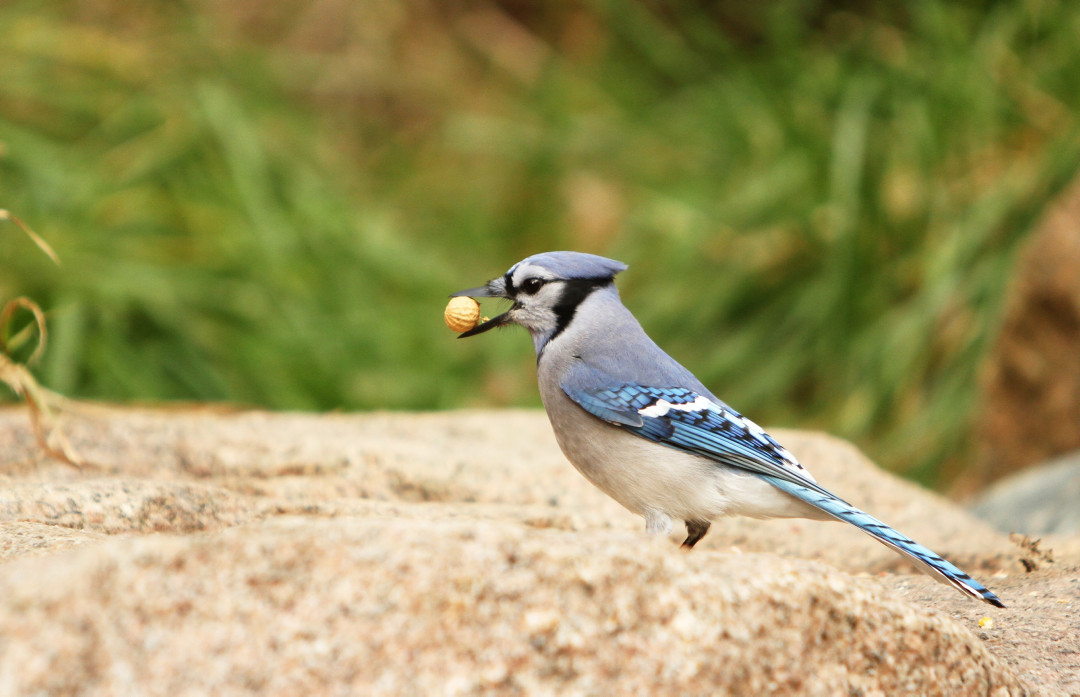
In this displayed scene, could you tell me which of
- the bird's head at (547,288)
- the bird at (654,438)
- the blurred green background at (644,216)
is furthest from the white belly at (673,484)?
the blurred green background at (644,216)

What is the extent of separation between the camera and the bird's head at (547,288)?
2.10 m

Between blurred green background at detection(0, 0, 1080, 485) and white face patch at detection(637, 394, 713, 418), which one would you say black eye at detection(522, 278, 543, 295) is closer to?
white face patch at detection(637, 394, 713, 418)

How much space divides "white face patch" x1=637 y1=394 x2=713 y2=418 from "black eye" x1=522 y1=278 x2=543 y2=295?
384mm

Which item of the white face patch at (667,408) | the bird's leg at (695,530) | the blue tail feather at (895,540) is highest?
the white face patch at (667,408)

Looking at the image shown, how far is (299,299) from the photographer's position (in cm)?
432

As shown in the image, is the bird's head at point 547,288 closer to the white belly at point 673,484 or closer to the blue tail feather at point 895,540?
the white belly at point 673,484

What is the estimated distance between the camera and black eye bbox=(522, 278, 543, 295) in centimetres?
212

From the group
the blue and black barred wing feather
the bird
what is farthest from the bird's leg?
the blue and black barred wing feather

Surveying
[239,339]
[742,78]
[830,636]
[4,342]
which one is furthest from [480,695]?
[742,78]

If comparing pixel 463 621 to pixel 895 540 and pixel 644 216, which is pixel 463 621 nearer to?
pixel 895 540

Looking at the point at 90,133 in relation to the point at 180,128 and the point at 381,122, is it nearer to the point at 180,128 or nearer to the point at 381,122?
the point at 180,128

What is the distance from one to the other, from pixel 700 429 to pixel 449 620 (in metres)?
0.86

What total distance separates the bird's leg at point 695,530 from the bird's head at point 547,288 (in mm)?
506

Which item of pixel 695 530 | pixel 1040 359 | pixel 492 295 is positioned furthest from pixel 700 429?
pixel 1040 359
